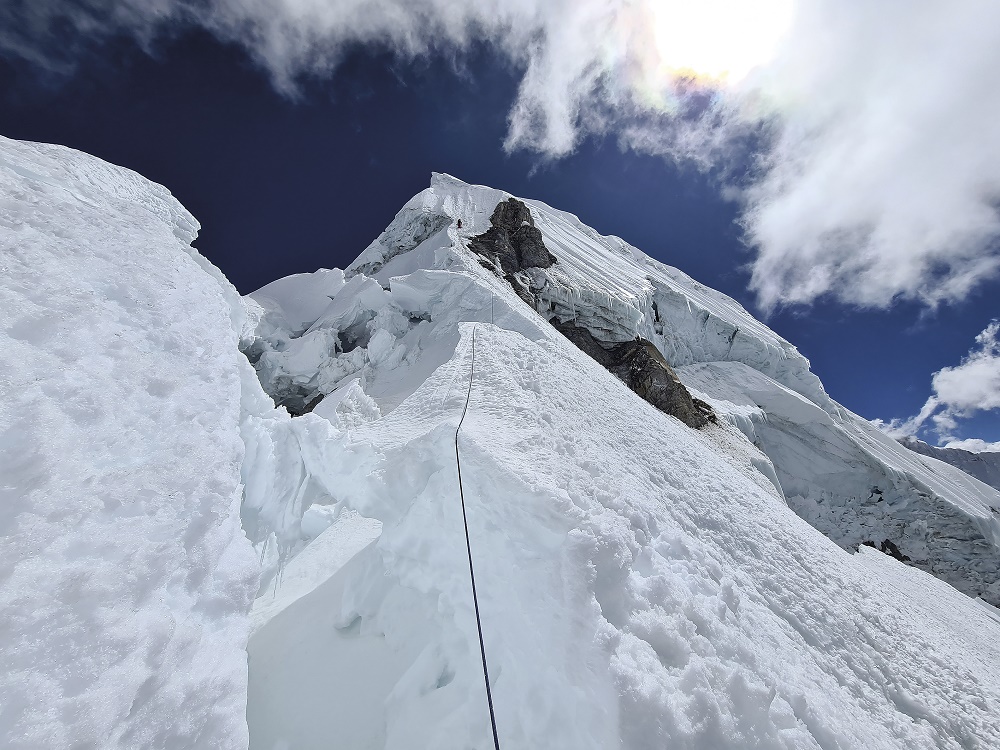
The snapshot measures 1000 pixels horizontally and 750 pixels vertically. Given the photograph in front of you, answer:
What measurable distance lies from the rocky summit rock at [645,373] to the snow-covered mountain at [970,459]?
4579 cm

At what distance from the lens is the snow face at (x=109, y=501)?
1654 millimetres

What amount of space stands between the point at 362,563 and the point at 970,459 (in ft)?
240

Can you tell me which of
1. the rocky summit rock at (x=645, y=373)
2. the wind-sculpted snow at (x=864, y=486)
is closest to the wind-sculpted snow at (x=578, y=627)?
the rocky summit rock at (x=645, y=373)

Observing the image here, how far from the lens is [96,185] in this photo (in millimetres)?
5289

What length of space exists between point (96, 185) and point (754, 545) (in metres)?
9.92

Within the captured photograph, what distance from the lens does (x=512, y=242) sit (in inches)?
828

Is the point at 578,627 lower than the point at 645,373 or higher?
lower

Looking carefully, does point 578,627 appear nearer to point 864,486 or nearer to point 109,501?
point 109,501

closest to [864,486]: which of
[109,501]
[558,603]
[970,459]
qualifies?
[558,603]

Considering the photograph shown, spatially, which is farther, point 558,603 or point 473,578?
point 473,578

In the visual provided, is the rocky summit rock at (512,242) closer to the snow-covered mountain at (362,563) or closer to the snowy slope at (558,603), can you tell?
the snowy slope at (558,603)

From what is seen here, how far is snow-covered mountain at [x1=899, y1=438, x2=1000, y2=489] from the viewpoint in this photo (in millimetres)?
45844

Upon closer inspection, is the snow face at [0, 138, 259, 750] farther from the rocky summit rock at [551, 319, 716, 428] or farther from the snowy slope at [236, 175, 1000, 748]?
the rocky summit rock at [551, 319, 716, 428]

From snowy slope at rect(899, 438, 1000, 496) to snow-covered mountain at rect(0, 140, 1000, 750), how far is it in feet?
195
